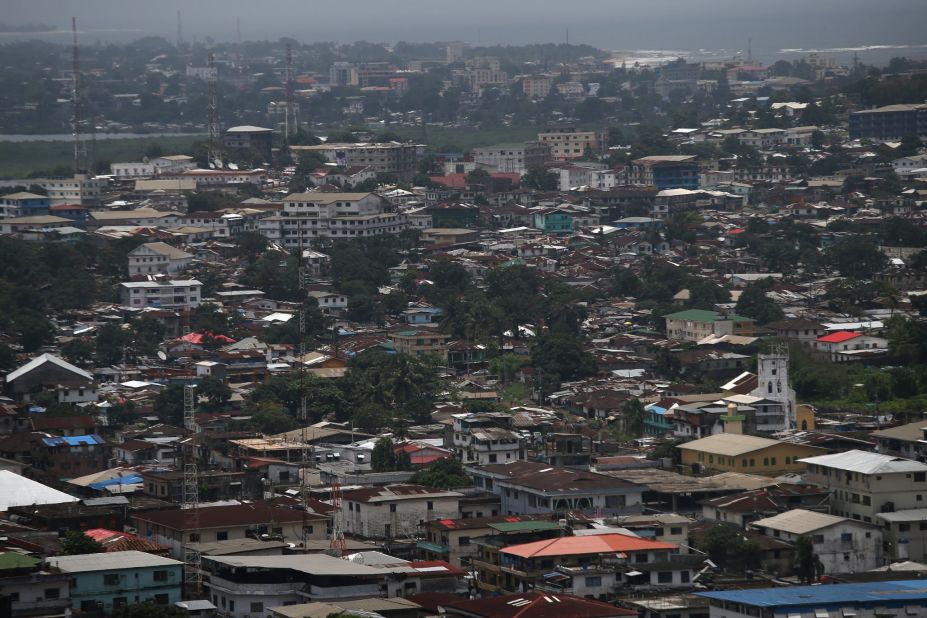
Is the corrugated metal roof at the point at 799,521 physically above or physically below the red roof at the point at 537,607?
below

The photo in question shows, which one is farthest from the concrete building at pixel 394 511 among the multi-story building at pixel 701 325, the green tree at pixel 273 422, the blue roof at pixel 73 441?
the multi-story building at pixel 701 325

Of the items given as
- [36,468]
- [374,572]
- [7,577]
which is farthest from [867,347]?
[7,577]

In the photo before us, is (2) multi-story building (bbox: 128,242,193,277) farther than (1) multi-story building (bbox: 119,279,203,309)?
Yes

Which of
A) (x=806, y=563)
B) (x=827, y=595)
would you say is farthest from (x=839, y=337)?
(x=827, y=595)

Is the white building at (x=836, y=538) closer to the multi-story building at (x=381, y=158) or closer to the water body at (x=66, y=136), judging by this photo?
the multi-story building at (x=381, y=158)

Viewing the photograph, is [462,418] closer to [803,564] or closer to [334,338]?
[803,564]

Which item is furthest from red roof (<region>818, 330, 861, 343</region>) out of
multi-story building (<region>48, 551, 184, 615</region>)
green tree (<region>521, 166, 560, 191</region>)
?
green tree (<region>521, 166, 560, 191</region>)

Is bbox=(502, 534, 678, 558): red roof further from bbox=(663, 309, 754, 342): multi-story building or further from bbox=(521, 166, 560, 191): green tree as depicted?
bbox=(521, 166, 560, 191): green tree
